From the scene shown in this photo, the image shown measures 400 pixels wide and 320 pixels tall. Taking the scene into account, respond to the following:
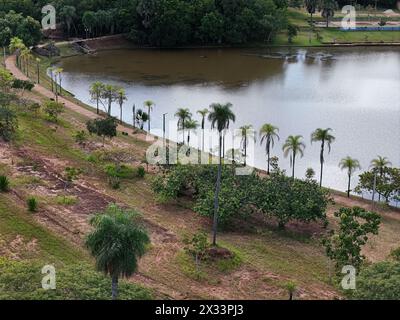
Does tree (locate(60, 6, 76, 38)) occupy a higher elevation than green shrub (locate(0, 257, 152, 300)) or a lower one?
higher

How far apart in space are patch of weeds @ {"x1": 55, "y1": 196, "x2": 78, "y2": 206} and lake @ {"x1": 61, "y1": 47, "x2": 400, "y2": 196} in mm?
19997

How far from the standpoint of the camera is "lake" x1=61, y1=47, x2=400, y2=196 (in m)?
63.9

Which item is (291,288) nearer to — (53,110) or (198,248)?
(198,248)

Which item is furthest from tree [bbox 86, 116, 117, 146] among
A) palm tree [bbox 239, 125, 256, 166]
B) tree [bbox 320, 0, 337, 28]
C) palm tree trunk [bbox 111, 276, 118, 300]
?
tree [bbox 320, 0, 337, 28]

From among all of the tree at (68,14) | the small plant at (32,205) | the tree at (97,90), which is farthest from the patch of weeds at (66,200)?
the tree at (68,14)

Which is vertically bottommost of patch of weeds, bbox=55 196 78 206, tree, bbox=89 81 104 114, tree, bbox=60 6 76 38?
patch of weeds, bbox=55 196 78 206

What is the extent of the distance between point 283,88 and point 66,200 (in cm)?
4829

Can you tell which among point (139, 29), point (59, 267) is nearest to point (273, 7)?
point (139, 29)

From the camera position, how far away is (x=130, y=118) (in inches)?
2886

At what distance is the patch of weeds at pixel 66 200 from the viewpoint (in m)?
45.4

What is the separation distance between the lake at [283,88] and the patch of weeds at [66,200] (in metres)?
Answer: 20.0

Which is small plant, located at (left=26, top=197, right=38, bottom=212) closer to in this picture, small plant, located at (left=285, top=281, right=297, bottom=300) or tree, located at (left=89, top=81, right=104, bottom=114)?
small plant, located at (left=285, top=281, right=297, bottom=300)

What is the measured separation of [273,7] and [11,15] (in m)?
47.4
